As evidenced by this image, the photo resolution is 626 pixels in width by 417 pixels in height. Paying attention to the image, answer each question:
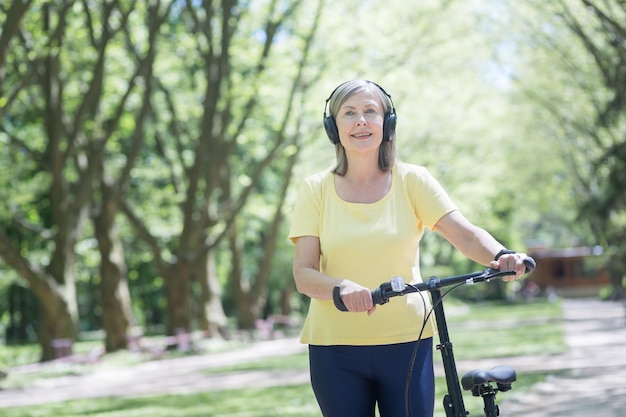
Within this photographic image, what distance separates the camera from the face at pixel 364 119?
13.5 ft

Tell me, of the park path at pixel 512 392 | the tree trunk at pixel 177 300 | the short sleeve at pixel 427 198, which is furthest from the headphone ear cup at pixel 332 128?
the tree trunk at pixel 177 300

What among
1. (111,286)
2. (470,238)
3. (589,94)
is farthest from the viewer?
(589,94)

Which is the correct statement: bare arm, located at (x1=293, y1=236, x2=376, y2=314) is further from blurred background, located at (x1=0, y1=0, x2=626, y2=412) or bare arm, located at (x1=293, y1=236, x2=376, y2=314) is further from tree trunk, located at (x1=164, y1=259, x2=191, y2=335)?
tree trunk, located at (x1=164, y1=259, x2=191, y2=335)

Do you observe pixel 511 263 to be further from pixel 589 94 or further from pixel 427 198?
pixel 589 94

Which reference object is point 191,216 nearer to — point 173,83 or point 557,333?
point 173,83

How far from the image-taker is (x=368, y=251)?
3.99 metres

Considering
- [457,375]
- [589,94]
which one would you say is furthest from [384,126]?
[589,94]

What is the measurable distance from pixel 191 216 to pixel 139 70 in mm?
5777

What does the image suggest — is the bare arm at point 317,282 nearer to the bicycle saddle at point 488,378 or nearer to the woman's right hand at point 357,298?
the woman's right hand at point 357,298

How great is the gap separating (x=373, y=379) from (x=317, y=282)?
0.41m

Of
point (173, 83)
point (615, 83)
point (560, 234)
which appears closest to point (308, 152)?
point (173, 83)

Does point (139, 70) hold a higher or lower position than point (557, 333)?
higher

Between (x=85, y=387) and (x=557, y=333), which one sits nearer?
(x=85, y=387)

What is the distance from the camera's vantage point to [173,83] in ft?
100
